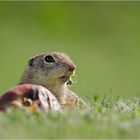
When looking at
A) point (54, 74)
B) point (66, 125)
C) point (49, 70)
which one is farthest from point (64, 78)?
point (66, 125)

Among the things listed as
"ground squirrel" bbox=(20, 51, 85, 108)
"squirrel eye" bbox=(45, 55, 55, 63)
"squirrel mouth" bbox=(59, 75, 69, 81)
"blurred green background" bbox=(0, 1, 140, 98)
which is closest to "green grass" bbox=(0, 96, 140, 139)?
"ground squirrel" bbox=(20, 51, 85, 108)

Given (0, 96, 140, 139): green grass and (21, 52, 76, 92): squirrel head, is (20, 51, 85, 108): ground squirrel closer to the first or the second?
(21, 52, 76, 92): squirrel head

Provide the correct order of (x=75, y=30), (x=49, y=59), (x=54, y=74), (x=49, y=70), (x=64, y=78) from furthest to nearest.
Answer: (x=75, y=30), (x=49, y=59), (x=49, y=70), (x=54, y=74), (x=64, y=78)

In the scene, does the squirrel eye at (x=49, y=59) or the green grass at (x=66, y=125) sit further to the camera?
the squirrel eye at (x=49, y=59)

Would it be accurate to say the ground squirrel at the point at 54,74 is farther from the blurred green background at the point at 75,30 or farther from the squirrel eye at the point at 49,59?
the blurred green background at the point at 75,30

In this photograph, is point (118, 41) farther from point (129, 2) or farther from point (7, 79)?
point (7, 79)

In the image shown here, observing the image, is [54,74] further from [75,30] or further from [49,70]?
[75,30]

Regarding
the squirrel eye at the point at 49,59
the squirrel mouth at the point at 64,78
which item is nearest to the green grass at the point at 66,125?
the squirrel mouth at the point at 64,78
